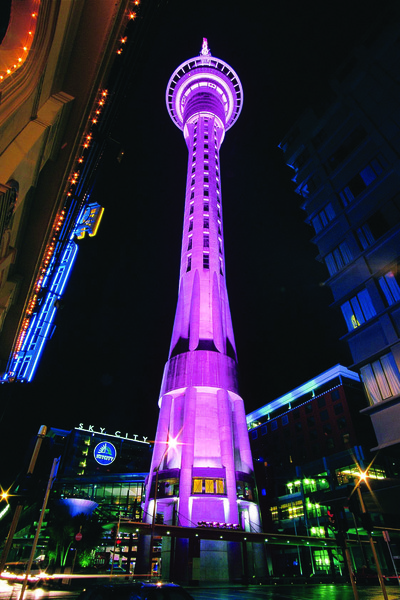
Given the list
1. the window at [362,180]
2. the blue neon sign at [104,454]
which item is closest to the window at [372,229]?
the window at [362,180]

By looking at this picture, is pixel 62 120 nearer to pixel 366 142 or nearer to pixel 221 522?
pixel 366 142

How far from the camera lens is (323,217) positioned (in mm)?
36688

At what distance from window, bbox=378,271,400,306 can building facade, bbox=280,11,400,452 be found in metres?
0.08

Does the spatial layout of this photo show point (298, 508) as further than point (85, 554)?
Yes

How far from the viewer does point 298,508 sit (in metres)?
71.3

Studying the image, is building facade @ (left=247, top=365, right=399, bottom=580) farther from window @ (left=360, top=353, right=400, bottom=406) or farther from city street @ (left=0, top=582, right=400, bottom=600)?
city street @ (left=0, top=582, right=400, bottom=600)

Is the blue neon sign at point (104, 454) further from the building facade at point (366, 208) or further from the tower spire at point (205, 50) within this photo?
the tower spire at point (205, 50)

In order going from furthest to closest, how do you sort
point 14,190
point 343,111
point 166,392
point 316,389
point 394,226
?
point 316,389, point 166,392, point 343,111, point 394,226, point 14,190

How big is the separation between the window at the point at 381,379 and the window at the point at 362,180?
16.3 meters

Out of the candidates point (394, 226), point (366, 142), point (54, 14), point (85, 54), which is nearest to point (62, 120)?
point (85, 54)

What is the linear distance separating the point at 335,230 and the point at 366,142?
8806 mm

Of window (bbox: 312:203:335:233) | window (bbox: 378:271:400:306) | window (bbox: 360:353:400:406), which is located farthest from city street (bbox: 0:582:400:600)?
window (bbox: 312:203:335:233)

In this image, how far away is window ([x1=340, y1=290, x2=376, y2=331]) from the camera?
28.6 meters

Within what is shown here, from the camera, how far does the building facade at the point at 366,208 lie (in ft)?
85.5
